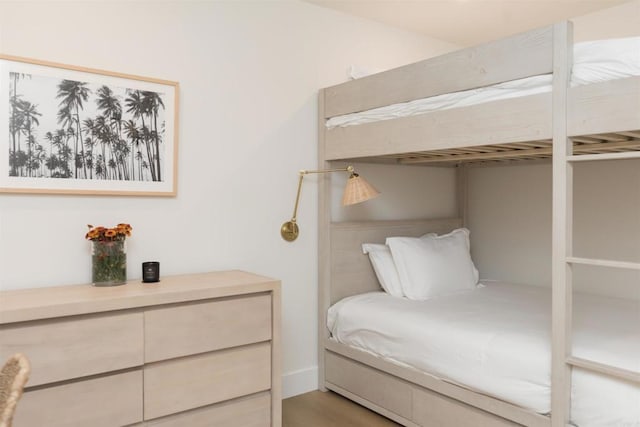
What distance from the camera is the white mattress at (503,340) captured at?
1.79 m

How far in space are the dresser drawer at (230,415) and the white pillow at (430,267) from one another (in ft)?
3.69

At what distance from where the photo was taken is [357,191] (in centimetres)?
274

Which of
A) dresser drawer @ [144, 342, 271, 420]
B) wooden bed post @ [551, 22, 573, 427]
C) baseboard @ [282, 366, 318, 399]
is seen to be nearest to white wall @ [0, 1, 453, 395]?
baseboard @ [282, 366, 318, 399]

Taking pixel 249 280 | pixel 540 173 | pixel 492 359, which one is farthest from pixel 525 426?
pixel 540 173

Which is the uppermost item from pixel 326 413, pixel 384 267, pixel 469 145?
pixel 469 145

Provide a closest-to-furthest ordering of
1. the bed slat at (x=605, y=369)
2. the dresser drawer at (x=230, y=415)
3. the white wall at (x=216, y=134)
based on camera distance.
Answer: the bed slat at (x=605, y=369)
the dresser drawer at (x=230, y=415)
the white wall at (x=216, y=134)

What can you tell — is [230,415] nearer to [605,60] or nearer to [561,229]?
[561,229]

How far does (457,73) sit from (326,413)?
1901 mm

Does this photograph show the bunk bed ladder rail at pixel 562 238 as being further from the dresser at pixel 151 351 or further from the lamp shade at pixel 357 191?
the dresser at pixel 151 351

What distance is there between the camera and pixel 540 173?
3508 millimetres

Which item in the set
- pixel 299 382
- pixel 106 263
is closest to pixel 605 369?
pixel 299 382

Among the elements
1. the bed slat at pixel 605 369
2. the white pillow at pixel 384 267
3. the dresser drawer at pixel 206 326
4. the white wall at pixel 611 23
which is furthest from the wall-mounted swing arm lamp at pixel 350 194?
the white wall at pixel 611 23

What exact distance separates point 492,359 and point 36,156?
2.15 metres

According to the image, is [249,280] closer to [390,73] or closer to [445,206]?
[390,73]
